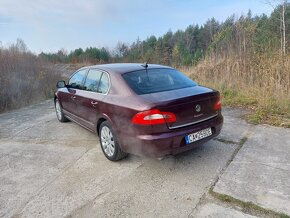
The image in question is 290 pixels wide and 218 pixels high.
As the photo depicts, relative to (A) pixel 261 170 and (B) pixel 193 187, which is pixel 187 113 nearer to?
(B) pixel 193 187

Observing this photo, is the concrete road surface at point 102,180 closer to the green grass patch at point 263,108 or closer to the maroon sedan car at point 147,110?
the maroon sedan car at point 147,110

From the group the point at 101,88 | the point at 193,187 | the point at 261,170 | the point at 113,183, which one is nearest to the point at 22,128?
the point at 101,88

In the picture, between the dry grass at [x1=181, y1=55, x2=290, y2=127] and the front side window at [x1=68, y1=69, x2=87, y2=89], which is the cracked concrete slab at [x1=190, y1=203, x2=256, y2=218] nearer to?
the dry grass at [x1=181, y1=55, x2=290, y2=127]

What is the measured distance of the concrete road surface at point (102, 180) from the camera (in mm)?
2988

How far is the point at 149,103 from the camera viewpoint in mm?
3359

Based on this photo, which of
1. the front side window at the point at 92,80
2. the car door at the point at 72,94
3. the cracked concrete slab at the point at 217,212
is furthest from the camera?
the car door at the point at 72,94

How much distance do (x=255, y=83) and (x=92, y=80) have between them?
200 inches

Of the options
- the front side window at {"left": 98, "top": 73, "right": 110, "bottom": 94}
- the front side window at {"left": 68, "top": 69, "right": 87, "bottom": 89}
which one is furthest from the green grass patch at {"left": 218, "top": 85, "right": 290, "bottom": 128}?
Answer: the front side window at {"left": 68, "top": 69, "right": 87, "bottom": 89}

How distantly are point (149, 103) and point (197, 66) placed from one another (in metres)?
7.21

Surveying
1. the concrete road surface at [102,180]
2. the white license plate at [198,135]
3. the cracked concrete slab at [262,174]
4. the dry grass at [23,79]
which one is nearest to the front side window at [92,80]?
the concrete road surface at [102,180]

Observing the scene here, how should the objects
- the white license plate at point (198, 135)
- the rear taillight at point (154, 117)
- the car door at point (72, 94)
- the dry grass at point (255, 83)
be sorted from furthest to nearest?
the dry grass at point (255, 83) < the car door at point (72, 94) < the white license plate at point (198, 135) < the rear taillight at point (154, 117)

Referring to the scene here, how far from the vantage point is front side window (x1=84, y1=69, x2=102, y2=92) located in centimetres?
457

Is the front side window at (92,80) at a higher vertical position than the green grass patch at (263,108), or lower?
higher

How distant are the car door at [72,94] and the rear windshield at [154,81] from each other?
154 cm
